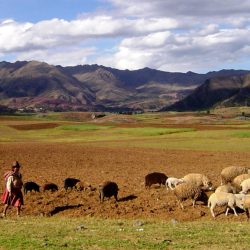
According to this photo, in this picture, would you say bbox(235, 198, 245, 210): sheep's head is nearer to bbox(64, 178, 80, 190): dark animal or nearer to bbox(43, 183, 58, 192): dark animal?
bbox(64, 178, 80, 190): dark animal

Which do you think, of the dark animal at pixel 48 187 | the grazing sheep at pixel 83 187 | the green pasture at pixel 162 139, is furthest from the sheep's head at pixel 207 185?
the green pasture at pixel 162 139

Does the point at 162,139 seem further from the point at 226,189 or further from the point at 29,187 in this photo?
the point at 226,189

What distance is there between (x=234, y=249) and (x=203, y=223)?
4899 millimetres

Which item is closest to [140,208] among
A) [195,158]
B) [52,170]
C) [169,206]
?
[169,206]

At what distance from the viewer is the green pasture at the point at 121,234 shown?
13891mm

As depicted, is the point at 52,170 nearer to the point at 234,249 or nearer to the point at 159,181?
the point at 159,181

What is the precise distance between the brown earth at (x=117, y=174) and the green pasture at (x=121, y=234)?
1974 millimetres

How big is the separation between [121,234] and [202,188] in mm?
9044

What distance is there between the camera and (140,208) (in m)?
21.1

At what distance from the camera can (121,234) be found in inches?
611

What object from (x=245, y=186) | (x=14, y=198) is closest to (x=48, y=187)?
(x=14, y=198)

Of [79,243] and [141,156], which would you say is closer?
[79,243]

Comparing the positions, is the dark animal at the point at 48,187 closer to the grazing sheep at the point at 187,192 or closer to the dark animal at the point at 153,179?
the dark animal at the point at 153,179

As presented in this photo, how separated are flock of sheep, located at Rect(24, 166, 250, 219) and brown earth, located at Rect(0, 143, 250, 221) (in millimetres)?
454
